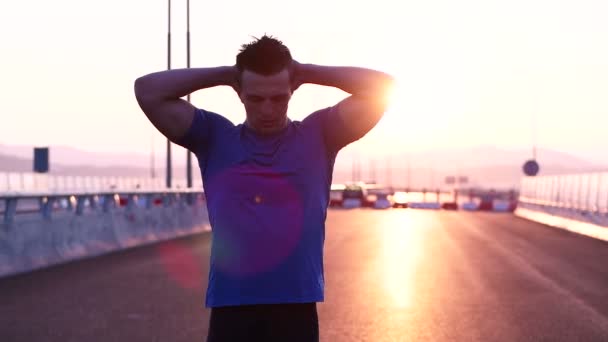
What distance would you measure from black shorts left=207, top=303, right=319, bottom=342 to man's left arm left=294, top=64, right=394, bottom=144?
693mm

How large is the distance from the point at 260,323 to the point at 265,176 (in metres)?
0.51

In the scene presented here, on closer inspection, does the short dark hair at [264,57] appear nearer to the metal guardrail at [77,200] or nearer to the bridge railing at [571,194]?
the metal guardrail at [77,200]

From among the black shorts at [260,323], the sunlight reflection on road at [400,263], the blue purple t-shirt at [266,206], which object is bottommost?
the sunlight reflection on road at [400,263]

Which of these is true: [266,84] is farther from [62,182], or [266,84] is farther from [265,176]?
[62,182]

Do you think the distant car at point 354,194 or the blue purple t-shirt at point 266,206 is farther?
the distant car at point 354,194

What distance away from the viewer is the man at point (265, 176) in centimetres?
352

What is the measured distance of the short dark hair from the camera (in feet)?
11.5

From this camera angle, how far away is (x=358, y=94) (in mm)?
3777

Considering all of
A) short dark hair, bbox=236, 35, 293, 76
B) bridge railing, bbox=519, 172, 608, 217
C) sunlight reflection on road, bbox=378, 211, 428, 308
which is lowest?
sunlight reflection on road, bbox=378, 211, 428, 308

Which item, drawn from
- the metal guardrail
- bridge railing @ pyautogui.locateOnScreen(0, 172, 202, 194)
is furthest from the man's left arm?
bridge railing @ pyautogui.locateOnScreen(0, 172, 202, 194)

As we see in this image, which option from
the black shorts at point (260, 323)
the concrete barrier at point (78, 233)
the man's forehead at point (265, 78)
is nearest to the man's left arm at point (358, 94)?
the man's forehead at point (265, 78)

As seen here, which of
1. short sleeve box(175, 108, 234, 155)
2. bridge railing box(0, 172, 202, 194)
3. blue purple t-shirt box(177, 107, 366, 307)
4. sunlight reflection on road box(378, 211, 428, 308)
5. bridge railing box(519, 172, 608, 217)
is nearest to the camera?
blue purple t-shirt box(177, 107, 366, 307)

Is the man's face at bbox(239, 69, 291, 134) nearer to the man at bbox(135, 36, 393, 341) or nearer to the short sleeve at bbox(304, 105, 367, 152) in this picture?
the man at bbox(135, 36, 393, 341)

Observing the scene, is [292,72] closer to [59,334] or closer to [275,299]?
[275,299]
